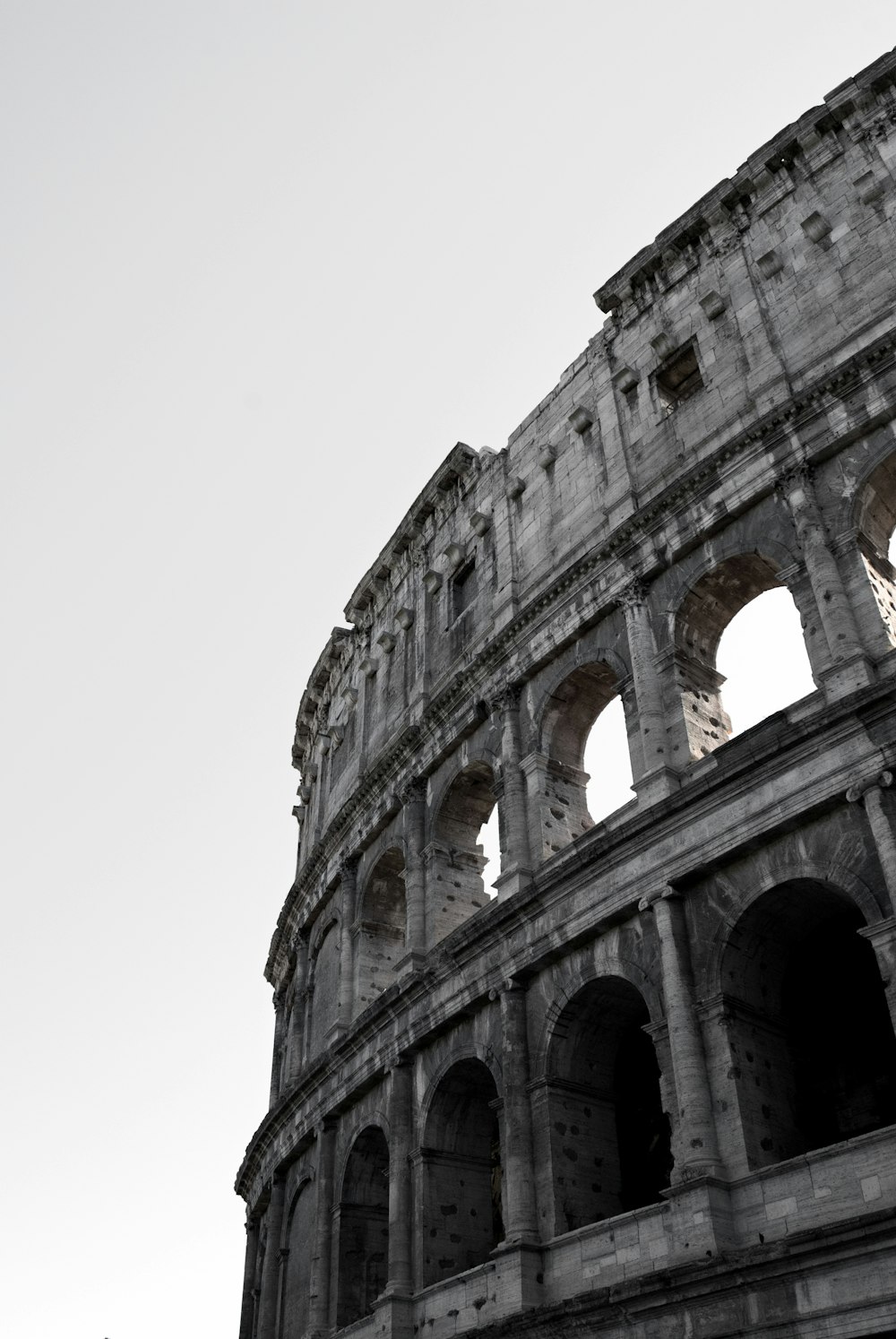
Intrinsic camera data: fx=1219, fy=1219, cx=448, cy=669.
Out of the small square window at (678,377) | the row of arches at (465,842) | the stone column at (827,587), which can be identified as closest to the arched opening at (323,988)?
the row of arches at (465,842)

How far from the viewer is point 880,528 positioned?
15.8 meters

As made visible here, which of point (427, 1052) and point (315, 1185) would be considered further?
point (315, 1185)

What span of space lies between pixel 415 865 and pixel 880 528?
933cm

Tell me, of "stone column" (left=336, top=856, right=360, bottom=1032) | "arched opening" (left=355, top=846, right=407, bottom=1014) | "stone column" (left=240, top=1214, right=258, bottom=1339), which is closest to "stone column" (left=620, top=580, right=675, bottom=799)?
"arched opening" (left=355, top=846, right=407, bottom=1014)

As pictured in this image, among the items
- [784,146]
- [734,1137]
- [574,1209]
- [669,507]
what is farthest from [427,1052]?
[784,146]

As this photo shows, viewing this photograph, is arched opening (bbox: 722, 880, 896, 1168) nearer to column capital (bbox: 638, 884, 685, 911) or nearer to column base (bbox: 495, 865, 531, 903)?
column capital (bbox: 638, 884, 685, 911)

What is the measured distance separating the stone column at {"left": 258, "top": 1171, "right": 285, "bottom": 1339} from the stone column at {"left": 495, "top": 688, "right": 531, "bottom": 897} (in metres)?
8.92

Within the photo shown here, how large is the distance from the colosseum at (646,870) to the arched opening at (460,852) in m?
0.06

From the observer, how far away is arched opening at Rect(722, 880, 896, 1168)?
1320cm

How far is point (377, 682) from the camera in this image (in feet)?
84.4

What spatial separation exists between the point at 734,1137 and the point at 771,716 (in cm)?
470

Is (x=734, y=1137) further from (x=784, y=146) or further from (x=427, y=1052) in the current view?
(x=784, y=146)

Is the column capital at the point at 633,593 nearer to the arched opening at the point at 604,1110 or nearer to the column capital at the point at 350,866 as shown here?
the arched opening at the point at 604,1110

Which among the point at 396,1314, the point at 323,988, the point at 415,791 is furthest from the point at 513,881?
the point at 323,988
